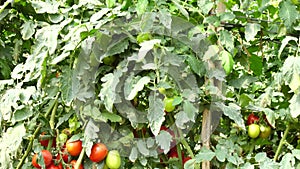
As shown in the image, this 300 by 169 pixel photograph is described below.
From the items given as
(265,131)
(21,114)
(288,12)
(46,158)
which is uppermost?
(288,12)

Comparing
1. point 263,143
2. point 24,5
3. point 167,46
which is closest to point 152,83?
point 167,46

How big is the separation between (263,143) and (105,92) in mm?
668

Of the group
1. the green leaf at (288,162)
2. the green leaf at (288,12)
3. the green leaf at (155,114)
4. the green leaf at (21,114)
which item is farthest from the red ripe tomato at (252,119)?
the green leaf at (21,114)

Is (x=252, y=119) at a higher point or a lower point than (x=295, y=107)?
lower

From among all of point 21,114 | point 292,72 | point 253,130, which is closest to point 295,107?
point 292,72

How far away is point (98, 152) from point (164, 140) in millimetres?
183

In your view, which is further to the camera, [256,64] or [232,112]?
[256,64]

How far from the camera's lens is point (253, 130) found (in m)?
1.54

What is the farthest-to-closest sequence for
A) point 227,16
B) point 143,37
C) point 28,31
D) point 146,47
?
point 28,31, point 227,16, point 143,37, point 146,47

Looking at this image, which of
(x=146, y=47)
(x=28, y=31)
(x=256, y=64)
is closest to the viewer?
(x=146, y=47)

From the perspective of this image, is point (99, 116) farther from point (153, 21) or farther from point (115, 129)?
point (153, 21)

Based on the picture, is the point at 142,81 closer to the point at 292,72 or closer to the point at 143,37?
the point at 143,37

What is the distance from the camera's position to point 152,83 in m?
1.27

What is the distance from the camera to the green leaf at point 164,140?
1266mm
